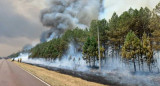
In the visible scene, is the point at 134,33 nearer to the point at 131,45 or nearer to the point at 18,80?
the point at 131,45

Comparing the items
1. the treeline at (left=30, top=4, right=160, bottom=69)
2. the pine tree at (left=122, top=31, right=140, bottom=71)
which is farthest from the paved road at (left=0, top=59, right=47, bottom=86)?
the pine tree at (left=122, top=31, right=140, bottom=71)

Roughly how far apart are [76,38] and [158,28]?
48.8 m

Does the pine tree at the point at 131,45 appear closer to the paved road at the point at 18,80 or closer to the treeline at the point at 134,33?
the treeline at the point at 134,33

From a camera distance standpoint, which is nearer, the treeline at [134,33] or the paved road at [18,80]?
the paved road at [18,80]

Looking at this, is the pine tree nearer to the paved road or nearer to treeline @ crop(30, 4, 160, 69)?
treeline @ crop(30, 4, 160, 69)

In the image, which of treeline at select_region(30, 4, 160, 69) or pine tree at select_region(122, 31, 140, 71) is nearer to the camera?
treeline at select_region(30, 4, 160, 69)

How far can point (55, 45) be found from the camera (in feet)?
308

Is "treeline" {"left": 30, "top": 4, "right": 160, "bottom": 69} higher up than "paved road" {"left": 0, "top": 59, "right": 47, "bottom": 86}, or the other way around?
"treeline" {"left": 30, "top": 4, "right": 160, "bottom": 69}

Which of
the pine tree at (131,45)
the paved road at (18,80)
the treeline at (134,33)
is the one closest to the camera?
the paved road at (18,80)

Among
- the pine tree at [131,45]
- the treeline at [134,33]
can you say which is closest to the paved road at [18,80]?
the treeline at [134,33]

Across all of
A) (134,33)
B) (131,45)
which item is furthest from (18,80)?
(134,33)

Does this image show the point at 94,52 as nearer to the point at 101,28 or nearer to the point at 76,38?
the point at 101,28

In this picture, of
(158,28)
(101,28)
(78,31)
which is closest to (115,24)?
(101,28)

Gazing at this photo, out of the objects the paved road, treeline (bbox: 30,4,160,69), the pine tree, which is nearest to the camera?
the paved road
